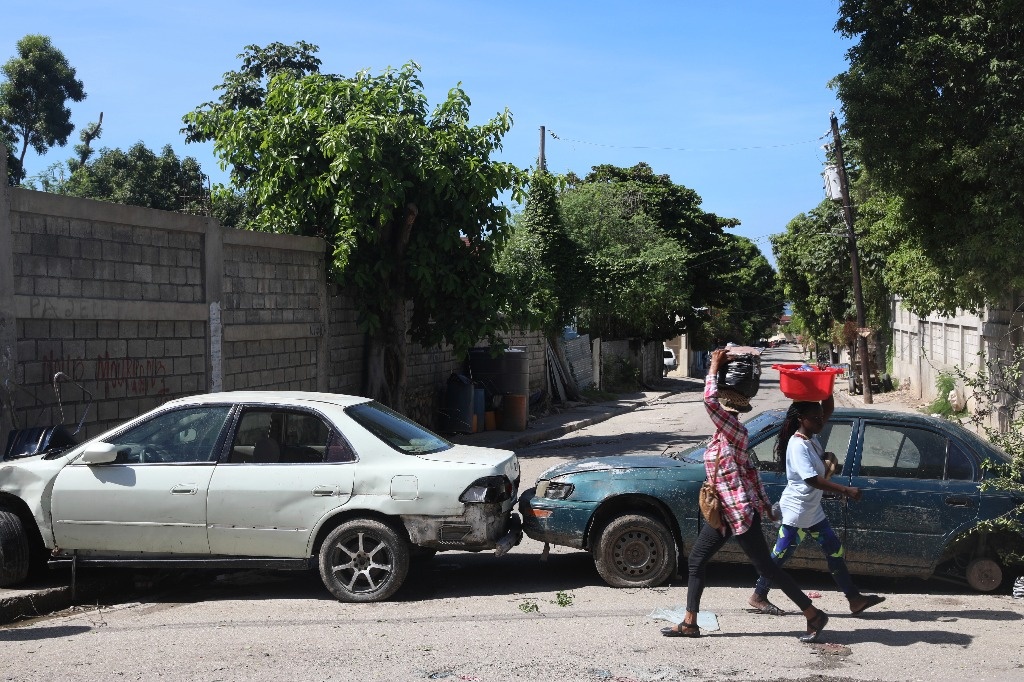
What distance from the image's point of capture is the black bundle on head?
22.0ft

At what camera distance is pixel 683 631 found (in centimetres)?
645

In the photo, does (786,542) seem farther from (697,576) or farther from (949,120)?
(949,120)

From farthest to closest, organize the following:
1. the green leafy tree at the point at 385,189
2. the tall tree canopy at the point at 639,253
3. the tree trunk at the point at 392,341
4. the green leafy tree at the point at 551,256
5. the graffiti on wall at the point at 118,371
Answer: the tall tree canopy at the point at 639,253
the green leafy tree at the point at 551,256
the tree trunk at the point at 392,341
the green leafy tree at the point at 385,189
the graffiti on wall at the point at 118,371

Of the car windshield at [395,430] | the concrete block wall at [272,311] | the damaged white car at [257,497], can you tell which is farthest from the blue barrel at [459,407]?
the damaged white car at [257,497]

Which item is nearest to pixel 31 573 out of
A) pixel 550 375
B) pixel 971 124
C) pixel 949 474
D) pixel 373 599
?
pixel 373 599

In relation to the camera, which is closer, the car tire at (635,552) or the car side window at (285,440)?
the car side window at (285,440)

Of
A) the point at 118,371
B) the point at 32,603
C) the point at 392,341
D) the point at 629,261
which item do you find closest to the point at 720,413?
the point at 32,603

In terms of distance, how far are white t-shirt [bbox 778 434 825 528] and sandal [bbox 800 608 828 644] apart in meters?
0.59

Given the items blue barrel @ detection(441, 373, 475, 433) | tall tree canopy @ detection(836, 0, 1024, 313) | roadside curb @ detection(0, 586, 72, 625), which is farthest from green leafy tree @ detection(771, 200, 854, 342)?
roadside curb @ detection(0, 586, 72, 625)

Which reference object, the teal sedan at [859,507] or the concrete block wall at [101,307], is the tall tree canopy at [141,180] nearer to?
the concrete block wall at [101,307]

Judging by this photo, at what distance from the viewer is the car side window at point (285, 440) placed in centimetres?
763

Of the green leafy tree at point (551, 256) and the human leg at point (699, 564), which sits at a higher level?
the green leafy tree at point (551, 256)

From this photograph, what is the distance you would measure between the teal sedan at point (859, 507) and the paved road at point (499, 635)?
26 centimetres

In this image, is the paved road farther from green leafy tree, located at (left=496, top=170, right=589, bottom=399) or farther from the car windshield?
green leafy tree, located at (left=496, top=170, right=589, bottom=399)
